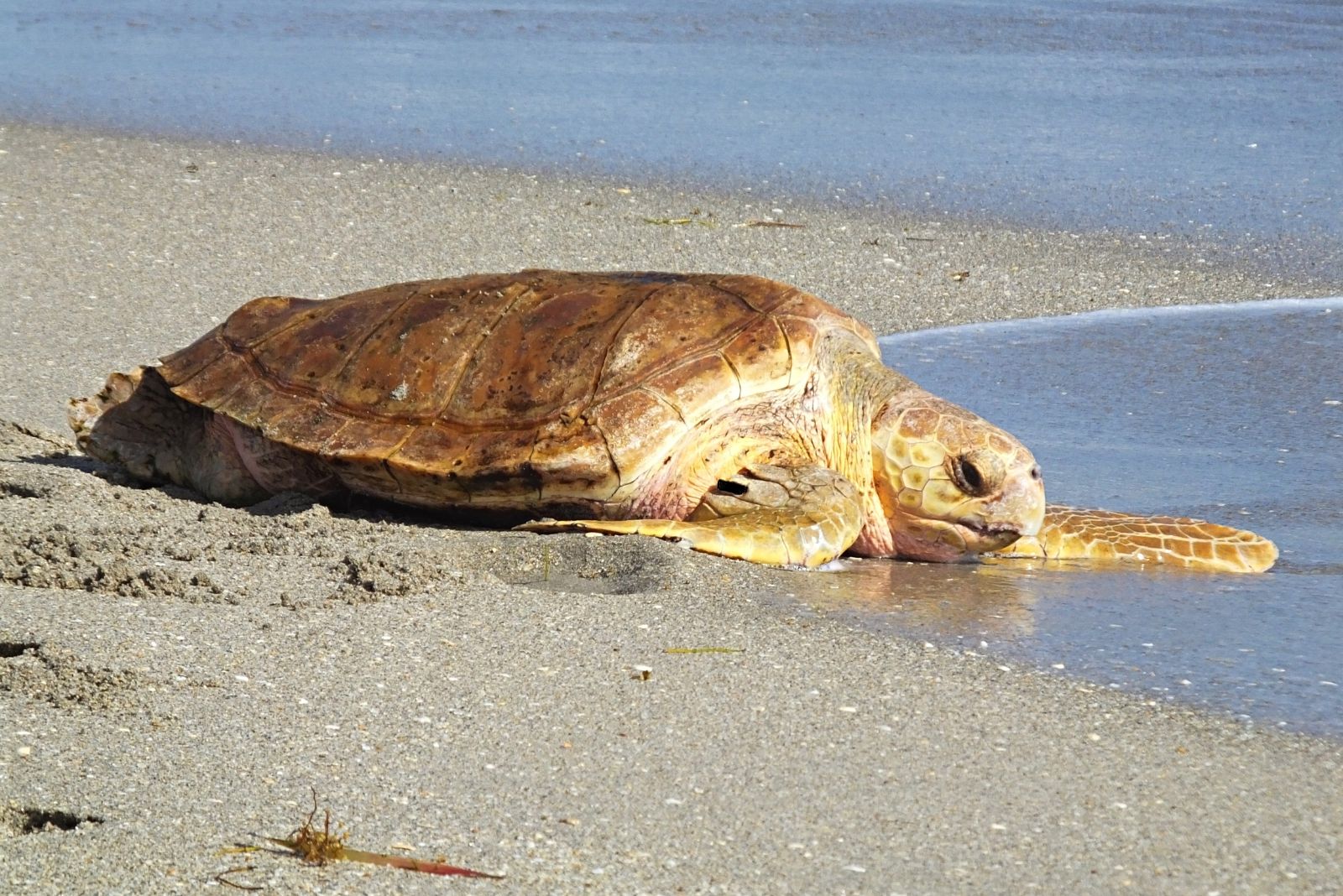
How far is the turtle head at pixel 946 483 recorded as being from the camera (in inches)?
188

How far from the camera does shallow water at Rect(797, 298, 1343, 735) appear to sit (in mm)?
3805

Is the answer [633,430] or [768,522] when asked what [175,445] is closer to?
[633,430]

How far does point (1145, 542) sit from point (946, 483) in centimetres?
60

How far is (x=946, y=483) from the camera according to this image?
485cm

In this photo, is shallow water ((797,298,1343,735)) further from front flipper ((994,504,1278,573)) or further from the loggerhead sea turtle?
the loggerhead sea turtle

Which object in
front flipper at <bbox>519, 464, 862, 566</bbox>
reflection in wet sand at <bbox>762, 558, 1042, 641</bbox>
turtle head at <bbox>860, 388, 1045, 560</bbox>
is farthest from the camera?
turtle head at <bbox>860, 388, 1045, 560</bbox>

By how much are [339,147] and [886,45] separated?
27.3 ft

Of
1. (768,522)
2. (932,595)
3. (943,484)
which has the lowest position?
(932,595)

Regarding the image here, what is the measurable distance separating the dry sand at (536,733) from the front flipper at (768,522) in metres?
0.09

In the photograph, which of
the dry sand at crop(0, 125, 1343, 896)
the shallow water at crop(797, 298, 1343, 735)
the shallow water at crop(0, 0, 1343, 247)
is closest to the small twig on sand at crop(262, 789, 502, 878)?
the dry sand at crop(0, 125, 1343, 896)

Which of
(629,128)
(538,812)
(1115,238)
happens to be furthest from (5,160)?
(538,812)

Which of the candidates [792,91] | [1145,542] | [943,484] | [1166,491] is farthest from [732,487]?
[792,91]

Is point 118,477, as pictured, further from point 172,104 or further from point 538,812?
point 172,104

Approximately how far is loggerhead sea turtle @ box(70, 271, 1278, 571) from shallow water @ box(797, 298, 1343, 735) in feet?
0.55
